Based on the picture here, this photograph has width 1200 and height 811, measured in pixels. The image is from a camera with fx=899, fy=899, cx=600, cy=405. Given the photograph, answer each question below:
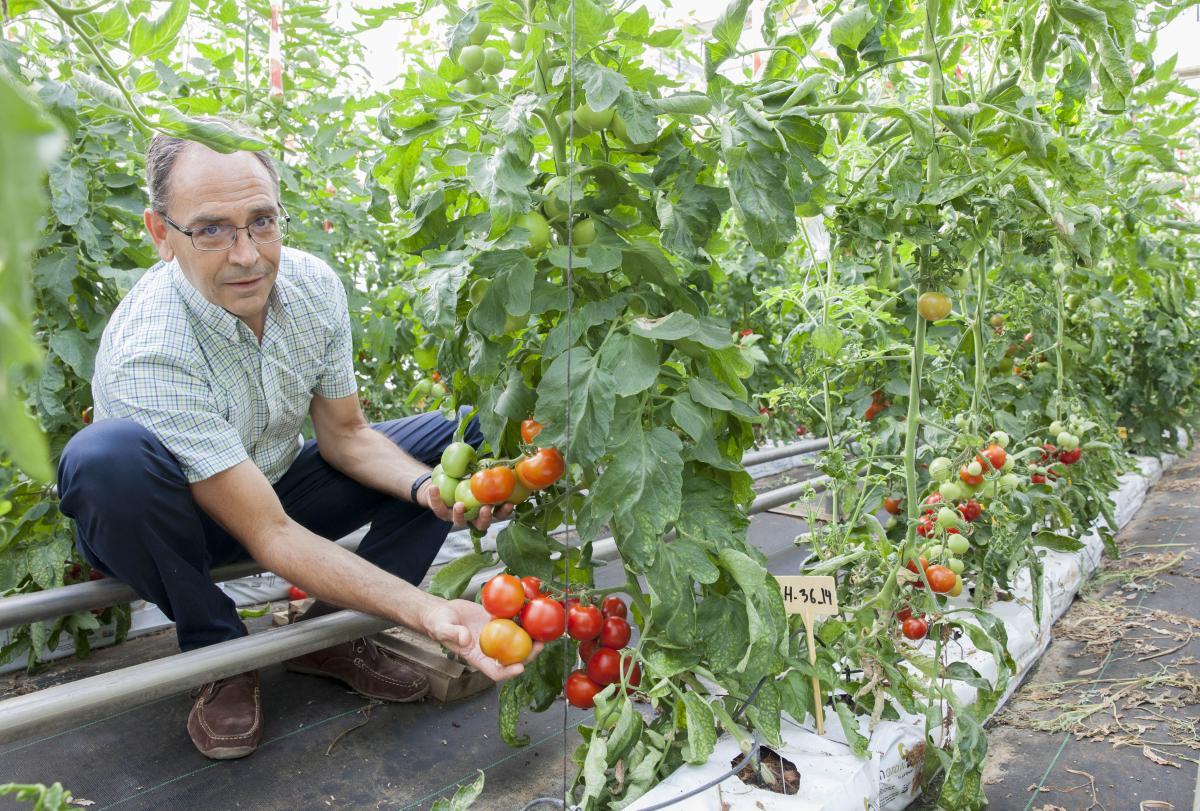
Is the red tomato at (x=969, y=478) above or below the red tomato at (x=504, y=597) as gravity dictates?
below

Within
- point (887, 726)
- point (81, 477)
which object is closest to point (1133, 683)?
point (887, 726)

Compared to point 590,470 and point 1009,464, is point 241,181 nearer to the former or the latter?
point 590,470

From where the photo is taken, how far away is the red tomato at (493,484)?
4.31 ft

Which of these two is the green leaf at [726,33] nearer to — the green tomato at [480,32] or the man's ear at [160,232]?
the green tomato at [480,32]

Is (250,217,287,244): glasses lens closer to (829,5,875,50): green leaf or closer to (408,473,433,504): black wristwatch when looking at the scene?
(408,473,433,504): black wristwatch

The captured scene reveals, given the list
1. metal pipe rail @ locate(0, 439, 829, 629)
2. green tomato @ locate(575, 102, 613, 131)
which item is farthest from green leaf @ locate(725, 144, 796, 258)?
metal pipe rail @ locate(0, 439, 829, 629)

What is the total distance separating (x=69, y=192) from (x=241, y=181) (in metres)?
0.59

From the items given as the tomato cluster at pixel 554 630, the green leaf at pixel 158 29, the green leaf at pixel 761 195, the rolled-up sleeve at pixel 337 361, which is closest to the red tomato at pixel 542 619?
the tomato cluster at pixel 554 630

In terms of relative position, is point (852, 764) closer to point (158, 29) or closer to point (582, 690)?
point (582, 690)

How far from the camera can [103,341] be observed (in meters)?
1.73

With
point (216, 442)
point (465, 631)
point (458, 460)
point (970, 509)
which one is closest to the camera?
point (465, 631)

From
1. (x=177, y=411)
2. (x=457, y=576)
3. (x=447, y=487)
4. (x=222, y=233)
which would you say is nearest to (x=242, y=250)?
(x=222, y=233)

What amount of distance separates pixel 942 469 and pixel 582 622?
0.93 m

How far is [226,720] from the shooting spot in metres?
1.67
